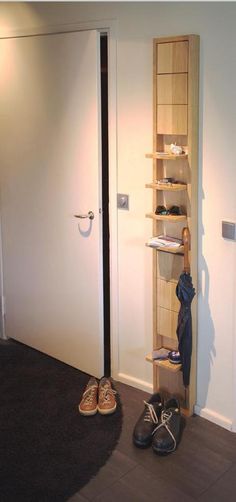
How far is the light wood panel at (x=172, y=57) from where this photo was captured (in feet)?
8.27

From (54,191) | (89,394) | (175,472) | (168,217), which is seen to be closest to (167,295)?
(168,217)

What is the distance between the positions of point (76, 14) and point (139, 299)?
57.1 inches

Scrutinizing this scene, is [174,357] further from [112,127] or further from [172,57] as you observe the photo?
[172,57]

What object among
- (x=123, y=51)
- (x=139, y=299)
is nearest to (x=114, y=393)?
(x=139, y=299)

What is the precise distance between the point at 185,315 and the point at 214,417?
544 mm

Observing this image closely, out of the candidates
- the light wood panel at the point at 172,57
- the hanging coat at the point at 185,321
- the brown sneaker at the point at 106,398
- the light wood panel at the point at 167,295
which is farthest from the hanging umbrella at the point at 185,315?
the light wood panel at the point at 172,57

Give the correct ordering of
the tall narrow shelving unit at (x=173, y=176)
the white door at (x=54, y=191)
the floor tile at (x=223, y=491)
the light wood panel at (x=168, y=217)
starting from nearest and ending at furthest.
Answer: the floor tile at (x=223, y=491), the tall narrow shelving unit at (x=173, y=176), the light wood panel at (x=168, y=217), the white door at (x=54, y=191)

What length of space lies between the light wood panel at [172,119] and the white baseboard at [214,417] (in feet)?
4.35

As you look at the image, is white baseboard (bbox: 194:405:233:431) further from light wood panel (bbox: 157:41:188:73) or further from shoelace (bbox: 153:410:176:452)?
light wood panel (bbox: 157:41:188:73)

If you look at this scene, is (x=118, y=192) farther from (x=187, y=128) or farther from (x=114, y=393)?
(x=114, y=393)

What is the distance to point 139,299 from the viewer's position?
3.07 meters

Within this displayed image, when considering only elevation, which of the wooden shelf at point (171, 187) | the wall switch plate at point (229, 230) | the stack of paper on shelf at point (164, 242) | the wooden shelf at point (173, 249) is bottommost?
the wooden shelf at point (173, 249)

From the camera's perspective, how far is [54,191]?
327 centimetres

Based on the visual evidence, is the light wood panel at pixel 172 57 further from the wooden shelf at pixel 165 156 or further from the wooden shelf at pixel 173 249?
the wooden shelf at pixel 173 249
